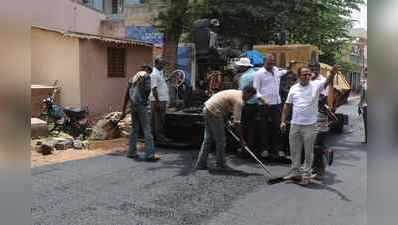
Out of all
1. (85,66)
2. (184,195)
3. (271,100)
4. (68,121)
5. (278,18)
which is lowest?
(184,195)

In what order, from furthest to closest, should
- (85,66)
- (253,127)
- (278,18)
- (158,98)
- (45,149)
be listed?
1. (278,18)
2. (85,66)
3. (158,98)
4. (45,149)
5. (253,127)

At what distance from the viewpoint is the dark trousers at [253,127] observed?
815 centimetres

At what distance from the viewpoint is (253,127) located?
8.23 metres

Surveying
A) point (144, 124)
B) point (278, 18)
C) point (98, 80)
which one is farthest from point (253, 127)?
point (278, 18)

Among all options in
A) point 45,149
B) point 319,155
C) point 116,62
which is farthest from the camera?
point 116,62

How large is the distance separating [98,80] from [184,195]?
9241mm

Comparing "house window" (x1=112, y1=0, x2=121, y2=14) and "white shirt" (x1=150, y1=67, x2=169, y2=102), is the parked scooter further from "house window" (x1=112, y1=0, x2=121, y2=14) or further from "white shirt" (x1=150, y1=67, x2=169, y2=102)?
"house window" (x1=112, y1=0, x2=121, y2=14)

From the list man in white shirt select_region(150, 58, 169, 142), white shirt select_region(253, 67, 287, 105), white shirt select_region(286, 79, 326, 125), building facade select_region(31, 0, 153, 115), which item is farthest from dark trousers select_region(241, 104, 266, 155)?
building facade select_region(31, 0, 153, 115)

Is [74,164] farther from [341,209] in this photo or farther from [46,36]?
[46,36]

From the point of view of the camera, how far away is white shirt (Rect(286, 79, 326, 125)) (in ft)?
20.8

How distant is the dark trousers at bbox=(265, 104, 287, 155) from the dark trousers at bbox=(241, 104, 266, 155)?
123 mm

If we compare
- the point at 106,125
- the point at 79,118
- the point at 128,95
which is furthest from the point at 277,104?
the point at 79,118

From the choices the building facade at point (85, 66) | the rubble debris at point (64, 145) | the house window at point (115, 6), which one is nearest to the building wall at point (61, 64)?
the building facade at point (85, 66)

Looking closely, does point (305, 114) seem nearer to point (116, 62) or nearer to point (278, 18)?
point (116, 62)
